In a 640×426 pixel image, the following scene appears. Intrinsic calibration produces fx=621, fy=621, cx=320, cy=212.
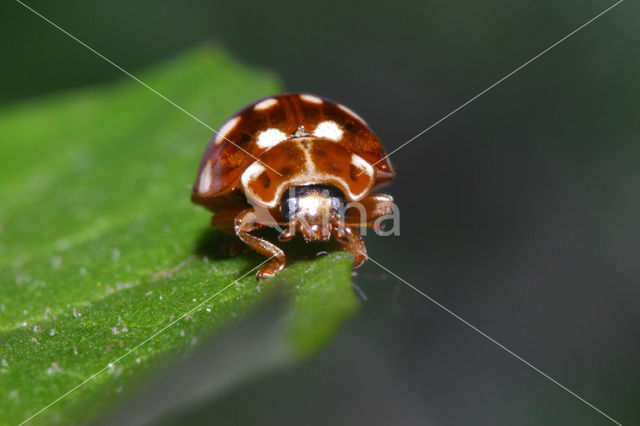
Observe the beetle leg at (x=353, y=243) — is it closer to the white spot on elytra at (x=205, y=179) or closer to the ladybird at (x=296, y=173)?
the ladybird at (x=296, y=173)

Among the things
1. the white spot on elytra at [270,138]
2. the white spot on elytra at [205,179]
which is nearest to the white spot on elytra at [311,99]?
the white spot on elytra at [270,138]

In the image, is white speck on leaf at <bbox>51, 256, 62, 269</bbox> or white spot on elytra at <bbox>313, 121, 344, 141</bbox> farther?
white speck on leaf at <bbox>51, 256, 62, 269</bbox>

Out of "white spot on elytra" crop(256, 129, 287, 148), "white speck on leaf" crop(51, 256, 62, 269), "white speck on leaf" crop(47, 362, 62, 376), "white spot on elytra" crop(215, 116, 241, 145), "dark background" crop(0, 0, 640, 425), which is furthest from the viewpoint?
"dark background" crop(0, 0, 640, 425)

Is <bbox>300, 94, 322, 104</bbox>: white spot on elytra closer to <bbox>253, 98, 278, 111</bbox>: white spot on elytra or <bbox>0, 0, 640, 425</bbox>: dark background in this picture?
<bbox>253, 98, 278, 111</bbox>: white spot on elytra

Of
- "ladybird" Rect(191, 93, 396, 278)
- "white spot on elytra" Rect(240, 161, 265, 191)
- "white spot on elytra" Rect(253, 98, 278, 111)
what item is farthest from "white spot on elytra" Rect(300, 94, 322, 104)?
"white spot on elytra" Rect(240, 161, 265, 191)

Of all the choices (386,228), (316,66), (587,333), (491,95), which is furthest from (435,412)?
(316,66)

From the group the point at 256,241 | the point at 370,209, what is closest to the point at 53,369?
the point at 256,241
